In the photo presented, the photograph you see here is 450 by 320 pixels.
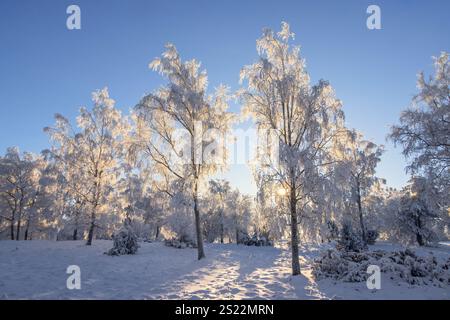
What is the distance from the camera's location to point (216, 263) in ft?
47.4

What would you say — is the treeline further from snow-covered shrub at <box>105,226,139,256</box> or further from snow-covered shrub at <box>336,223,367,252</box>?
snow-covered shrub at <box>105,226,139,256</box>

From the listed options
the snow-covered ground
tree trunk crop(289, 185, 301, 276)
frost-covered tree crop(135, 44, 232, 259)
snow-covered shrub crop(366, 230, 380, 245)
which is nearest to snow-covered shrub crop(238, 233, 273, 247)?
snow-covered shrub crop(366, 230, 380, 245)

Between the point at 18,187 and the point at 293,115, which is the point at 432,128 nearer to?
the point at 293,115

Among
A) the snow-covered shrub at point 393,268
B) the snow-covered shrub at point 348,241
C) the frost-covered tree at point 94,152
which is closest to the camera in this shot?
the snow-covered shrub at point 393,268

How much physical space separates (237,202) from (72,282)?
36384mm

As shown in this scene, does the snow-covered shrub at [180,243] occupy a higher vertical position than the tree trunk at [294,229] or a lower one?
lower

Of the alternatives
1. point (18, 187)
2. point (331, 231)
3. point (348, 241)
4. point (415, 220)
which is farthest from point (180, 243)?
point (415, 220)

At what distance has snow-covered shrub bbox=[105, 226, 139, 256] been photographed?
16328 mm

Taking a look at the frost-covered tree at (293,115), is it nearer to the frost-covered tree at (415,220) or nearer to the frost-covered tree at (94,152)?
the frost-covered tree at (94,152)

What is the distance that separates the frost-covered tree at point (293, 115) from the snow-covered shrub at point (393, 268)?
Result: 1302 millimetres

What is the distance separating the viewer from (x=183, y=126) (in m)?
15.9

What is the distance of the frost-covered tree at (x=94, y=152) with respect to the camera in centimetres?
2061

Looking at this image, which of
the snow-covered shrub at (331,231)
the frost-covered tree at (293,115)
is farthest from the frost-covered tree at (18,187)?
the snow-covered shrub at (331,231)
